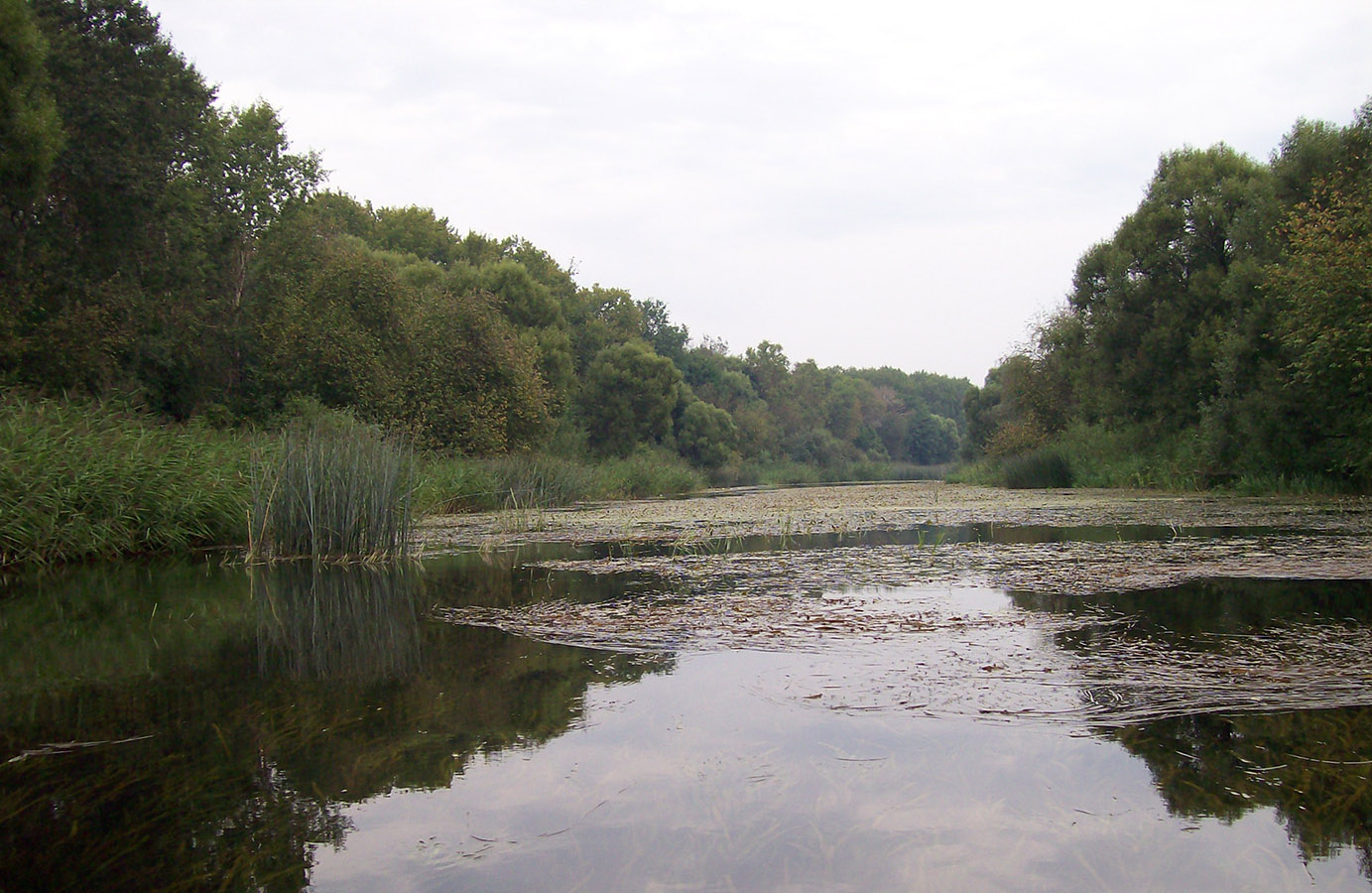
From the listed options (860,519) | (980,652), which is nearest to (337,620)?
(980,652)

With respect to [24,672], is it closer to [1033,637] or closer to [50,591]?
[50,591]

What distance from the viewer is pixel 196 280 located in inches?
719

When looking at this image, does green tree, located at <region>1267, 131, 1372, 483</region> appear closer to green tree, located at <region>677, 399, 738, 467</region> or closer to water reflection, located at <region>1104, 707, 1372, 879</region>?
water reflection, located at <region>1104, 707, 1372, 879</region>

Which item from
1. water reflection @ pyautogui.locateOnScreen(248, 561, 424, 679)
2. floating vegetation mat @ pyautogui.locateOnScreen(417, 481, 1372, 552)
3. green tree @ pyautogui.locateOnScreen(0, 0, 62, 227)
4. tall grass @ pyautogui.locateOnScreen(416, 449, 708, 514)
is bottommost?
water reflection @ pyautogui.locateOnScreen(248, 561, 424, 679)

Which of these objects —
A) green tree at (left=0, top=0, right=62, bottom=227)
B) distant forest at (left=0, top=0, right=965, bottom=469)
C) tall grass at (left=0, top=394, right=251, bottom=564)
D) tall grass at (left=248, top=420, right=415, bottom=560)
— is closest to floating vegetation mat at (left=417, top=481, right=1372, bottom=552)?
tall grass at (left=248, top=420, right=415, bottom=560)

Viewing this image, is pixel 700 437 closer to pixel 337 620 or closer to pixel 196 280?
pixel 196 280

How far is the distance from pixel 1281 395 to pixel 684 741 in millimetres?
14620

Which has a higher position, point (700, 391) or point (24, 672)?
point (700, 391)

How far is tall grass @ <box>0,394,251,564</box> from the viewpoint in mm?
8273

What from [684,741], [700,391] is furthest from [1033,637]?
[700,391]

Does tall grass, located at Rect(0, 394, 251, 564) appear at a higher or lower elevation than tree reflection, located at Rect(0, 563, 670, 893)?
higher

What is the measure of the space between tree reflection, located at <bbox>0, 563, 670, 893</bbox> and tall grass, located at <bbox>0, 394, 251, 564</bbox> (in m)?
3.18

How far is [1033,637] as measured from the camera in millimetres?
4059

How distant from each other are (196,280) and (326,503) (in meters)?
12.8
